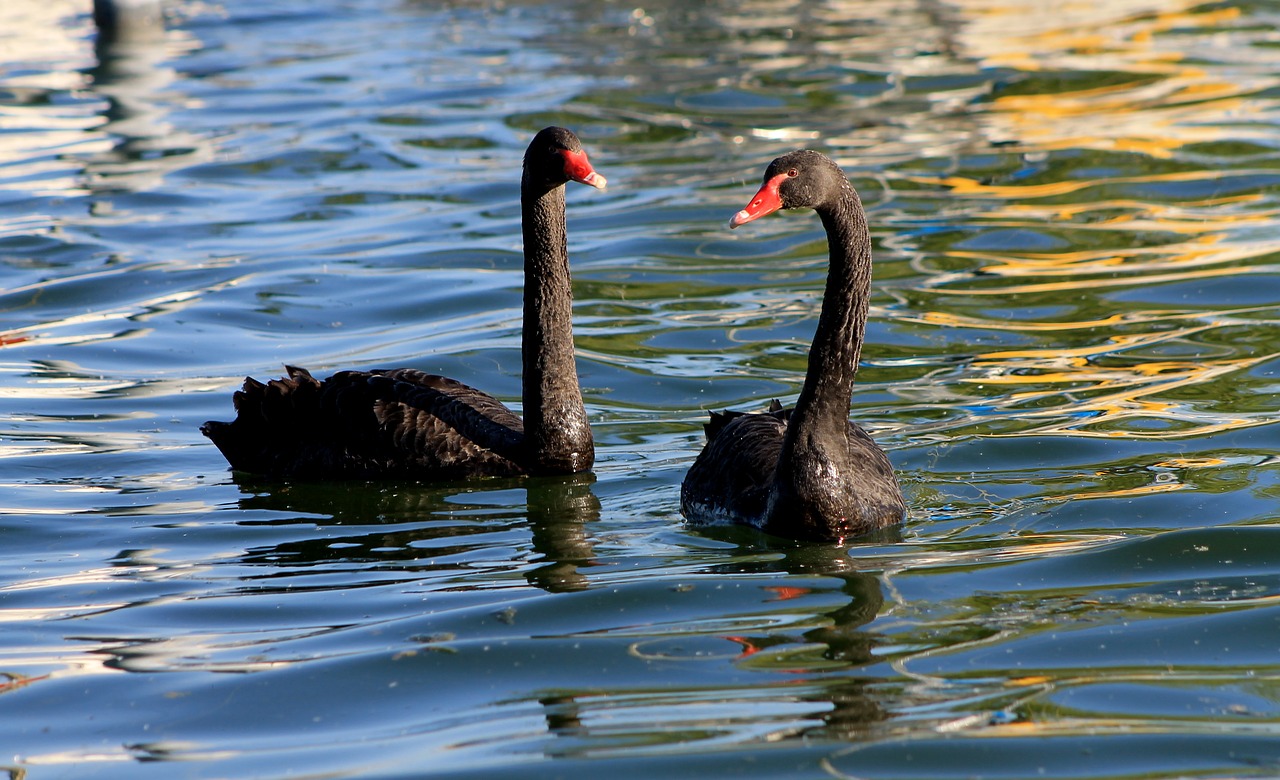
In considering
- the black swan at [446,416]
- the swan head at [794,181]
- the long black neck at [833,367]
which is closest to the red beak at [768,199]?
the swan head at [794,181]

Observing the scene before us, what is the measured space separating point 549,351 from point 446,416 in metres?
0.69

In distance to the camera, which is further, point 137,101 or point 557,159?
point 137,101

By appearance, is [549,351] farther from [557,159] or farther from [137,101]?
[137,101]

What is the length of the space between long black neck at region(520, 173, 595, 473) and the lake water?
206mm

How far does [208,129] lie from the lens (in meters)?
22.3

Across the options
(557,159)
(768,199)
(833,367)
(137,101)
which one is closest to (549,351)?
(557,159)

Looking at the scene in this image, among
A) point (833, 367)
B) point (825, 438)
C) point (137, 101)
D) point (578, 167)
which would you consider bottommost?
point (825, 438)

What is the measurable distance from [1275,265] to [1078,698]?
876 centimetres

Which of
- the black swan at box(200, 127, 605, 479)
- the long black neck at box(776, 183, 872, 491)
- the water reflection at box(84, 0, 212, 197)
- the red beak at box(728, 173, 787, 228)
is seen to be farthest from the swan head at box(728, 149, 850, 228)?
the water reflection at box(84, 0, 212, 197)

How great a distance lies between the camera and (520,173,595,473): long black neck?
9.15 meters

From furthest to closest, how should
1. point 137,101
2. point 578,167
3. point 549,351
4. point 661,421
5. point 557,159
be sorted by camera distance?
point 137,101 < point 661,421 < point 549,351 < point 557,159 < point 578,167

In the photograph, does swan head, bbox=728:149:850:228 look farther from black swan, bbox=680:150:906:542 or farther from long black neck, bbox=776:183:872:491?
long black neck, bbox=776:183:872:491

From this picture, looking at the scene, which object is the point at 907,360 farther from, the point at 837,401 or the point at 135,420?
the point at 135,420

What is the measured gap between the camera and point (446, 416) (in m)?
9.19
